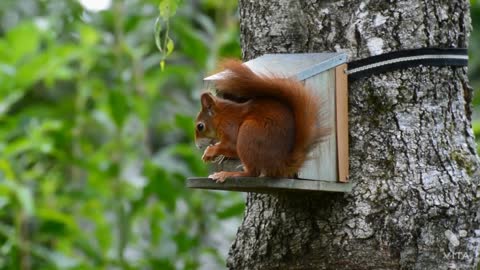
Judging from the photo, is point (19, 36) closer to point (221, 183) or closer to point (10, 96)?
point (10, 96)

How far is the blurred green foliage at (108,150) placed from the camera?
174 inches

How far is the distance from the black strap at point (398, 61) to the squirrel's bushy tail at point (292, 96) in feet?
0.53

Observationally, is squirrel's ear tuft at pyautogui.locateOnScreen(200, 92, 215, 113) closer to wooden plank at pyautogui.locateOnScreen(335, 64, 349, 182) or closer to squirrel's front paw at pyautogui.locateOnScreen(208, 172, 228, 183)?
squirrel's front paw at pyautogui.locateOnScreen(208, 172, 228, 183)

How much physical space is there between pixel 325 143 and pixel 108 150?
2.42 meters

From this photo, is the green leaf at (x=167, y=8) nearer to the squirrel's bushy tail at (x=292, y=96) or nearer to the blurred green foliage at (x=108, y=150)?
the squirrel's bushy tail at (x=292, y=96)

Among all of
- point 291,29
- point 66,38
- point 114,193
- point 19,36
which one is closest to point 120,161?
point 114,193

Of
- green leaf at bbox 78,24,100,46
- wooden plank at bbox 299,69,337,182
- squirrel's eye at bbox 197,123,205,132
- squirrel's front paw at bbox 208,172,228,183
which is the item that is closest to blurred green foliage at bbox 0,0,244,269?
green leaf at bbox 78,24,100,46

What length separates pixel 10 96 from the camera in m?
4.44

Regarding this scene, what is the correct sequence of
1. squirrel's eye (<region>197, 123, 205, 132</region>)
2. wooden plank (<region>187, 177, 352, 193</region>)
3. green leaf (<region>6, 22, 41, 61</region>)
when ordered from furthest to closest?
green leaf (<region>6, 22, 41, 61</region>), squirrel's eye (<region>197, 123, 205, 132</region>), wooden plank (<region>187, 177, 352, 193</region>)

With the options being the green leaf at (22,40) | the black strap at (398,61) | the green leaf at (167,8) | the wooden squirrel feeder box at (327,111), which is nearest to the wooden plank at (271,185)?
the wooden squirrel feeder box at (327,111)

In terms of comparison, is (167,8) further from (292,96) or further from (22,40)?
(22,40)

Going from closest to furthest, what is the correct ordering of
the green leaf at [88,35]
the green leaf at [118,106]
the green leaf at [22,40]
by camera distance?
the green leaf at [118,106], the green leaf at [22,40], the green leaf at [88,35]

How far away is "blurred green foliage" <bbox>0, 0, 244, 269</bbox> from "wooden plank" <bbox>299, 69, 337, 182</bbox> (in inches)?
77.2

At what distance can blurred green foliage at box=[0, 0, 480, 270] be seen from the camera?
4418mm
